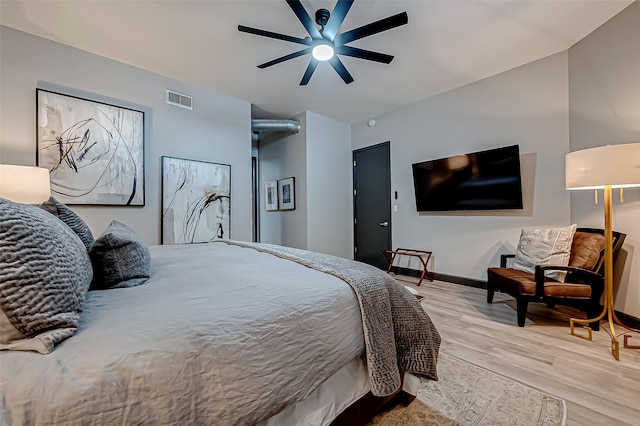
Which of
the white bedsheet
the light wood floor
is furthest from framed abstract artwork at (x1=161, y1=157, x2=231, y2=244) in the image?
the light wood floor

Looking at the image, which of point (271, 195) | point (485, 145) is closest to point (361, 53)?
point (485, 145)

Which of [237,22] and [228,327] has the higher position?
[237,22]

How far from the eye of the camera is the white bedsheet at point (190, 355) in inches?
22.0

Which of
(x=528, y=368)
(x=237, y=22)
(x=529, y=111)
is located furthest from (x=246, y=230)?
(x=529, y=111)

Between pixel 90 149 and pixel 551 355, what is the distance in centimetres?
473

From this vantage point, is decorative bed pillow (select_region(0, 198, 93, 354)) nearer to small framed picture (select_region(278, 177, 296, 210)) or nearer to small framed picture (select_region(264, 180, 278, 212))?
small framed picture (select_region(278, 177, 296, 210))

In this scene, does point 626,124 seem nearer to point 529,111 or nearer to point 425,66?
point 529,111

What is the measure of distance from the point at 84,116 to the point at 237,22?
6.51 feet

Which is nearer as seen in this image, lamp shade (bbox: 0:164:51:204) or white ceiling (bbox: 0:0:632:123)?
lamp shade (bbox: 0:164:51:204)

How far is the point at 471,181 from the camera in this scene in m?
3.77

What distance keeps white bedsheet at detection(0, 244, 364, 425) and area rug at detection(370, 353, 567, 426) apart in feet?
2.20

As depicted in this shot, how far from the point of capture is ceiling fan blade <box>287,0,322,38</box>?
6.40 ft

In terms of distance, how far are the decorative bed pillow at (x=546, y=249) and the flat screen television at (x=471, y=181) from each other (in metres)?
0.60

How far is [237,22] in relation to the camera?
2549 millimetres
